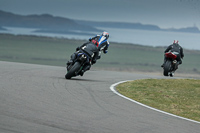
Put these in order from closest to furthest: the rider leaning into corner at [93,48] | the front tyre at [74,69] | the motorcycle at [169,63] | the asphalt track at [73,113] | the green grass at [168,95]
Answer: the asphalt track at [73,113], the green grass at [168,95], the front tyre at [74,69], the rider leaning into corner at [93,48], the motorcycle at [169,63]

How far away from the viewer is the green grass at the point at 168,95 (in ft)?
38.9

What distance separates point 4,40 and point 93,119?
185m

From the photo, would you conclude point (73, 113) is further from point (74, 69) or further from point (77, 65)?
point (77, 65)

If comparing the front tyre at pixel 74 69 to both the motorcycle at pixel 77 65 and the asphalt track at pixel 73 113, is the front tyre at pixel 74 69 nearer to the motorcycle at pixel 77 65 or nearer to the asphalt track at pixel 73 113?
the motorcycle at pixel 77 65

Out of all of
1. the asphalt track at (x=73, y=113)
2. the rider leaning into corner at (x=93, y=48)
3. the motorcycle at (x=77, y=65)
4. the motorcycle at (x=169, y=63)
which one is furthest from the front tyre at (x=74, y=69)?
the motorcycle at (x=169, y=63)

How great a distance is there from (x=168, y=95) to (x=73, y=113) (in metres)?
5.09

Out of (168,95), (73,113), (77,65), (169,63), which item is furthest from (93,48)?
(73,113)

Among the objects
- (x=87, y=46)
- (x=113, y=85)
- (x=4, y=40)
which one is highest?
(x=87, y=46)

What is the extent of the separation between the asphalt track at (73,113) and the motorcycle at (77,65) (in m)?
2.52

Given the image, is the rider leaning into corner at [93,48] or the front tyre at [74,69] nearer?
the front tyre at [74,69]

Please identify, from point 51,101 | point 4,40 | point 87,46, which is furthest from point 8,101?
point 4,40

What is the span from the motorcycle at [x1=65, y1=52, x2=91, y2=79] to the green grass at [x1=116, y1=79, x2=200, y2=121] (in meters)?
1.55

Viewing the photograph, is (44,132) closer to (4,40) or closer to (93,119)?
(93,119)

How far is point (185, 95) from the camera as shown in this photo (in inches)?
560
